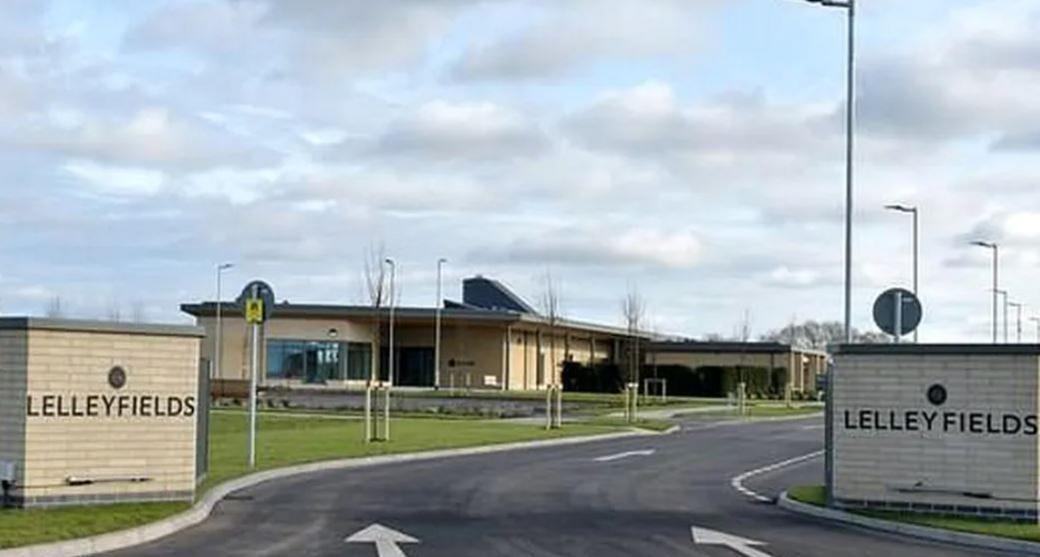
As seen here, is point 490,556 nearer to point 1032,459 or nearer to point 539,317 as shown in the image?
point 1032,459

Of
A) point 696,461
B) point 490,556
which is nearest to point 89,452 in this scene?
point 490,556

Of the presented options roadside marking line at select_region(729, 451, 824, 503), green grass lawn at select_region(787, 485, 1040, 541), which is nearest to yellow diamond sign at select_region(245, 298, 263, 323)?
roadside marking line at select_region(729, 451, 824, 503)

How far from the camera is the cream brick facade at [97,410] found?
1780cm

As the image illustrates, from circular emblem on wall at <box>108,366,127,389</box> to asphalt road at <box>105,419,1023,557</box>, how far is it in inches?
75.3

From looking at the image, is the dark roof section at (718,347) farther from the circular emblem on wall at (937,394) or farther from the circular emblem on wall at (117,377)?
the circular emblem on wall at (117,377)

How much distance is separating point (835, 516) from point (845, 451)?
1.07 meters

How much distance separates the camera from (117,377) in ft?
60.9

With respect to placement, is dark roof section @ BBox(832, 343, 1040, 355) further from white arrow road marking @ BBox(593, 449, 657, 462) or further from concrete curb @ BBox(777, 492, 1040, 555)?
white arrow road marking @ BBox(593, 449, 657, 462)

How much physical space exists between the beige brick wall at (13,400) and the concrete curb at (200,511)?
200 centimetres

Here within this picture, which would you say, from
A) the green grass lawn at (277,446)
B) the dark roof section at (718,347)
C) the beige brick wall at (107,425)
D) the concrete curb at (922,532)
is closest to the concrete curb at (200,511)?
the green grass lawn at (277,446)

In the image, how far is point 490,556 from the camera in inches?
598

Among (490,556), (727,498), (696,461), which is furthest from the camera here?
(696,461)

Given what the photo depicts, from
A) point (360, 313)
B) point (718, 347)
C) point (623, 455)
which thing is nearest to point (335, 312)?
point (360, 313)

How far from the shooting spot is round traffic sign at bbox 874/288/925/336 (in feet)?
71.1
